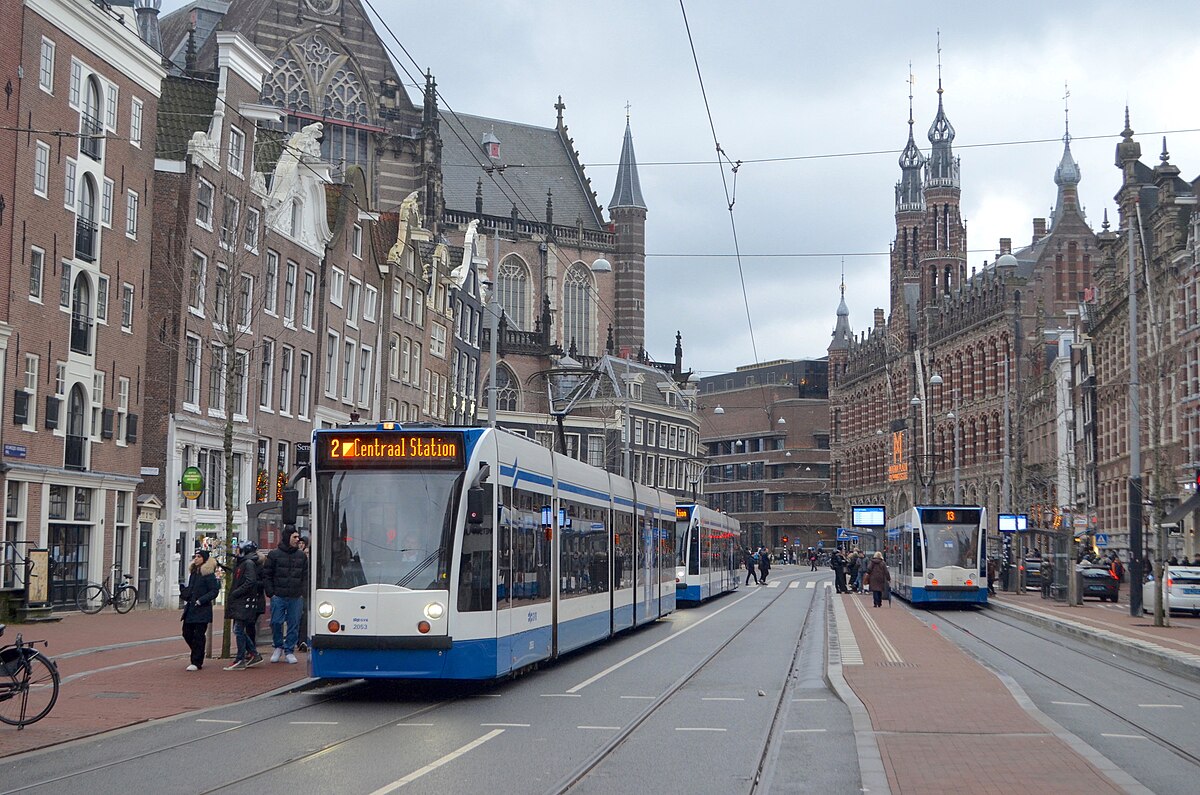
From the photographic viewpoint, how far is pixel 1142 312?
55219 mm

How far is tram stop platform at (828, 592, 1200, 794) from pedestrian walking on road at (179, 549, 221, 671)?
776cm

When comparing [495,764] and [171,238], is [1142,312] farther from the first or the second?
[495,764]

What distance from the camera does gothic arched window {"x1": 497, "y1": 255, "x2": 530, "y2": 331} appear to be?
99.9 meters

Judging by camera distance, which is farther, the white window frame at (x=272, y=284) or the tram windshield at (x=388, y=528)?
the white window frame at (x=272, y=284)

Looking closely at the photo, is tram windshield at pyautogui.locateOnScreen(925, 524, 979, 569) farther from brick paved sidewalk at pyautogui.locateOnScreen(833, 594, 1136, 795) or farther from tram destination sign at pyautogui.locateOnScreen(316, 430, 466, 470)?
tram destination sign at pyautogui.locateOnScreen(316, 430, 466, 470)

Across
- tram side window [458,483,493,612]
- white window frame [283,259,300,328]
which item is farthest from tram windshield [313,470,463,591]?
white window frame [283,259,300,328]

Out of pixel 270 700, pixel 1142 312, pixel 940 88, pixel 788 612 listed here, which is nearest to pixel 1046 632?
pixel 788 612

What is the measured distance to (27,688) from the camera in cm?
1298

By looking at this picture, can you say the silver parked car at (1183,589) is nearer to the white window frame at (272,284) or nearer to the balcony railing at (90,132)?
the white window frame at (272,284)

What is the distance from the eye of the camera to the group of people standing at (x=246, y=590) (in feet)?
60.5

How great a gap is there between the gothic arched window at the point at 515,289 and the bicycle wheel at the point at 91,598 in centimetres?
6749

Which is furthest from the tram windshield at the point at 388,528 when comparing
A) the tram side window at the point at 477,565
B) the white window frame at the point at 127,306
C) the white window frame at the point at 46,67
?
the white window frame at the point at 127,306

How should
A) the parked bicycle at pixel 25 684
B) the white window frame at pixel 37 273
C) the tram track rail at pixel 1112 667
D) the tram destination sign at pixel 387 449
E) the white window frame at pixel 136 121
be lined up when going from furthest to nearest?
1. the white window frame at pixel 136 121
2. the white window frame at pixel 37 273
3. the tram destination sign at pixel 387 449
4. the parked bicycle at pixel 25 684
5. the tram track rail at pixel 1112 667

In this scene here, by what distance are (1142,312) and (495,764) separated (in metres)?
49.2
